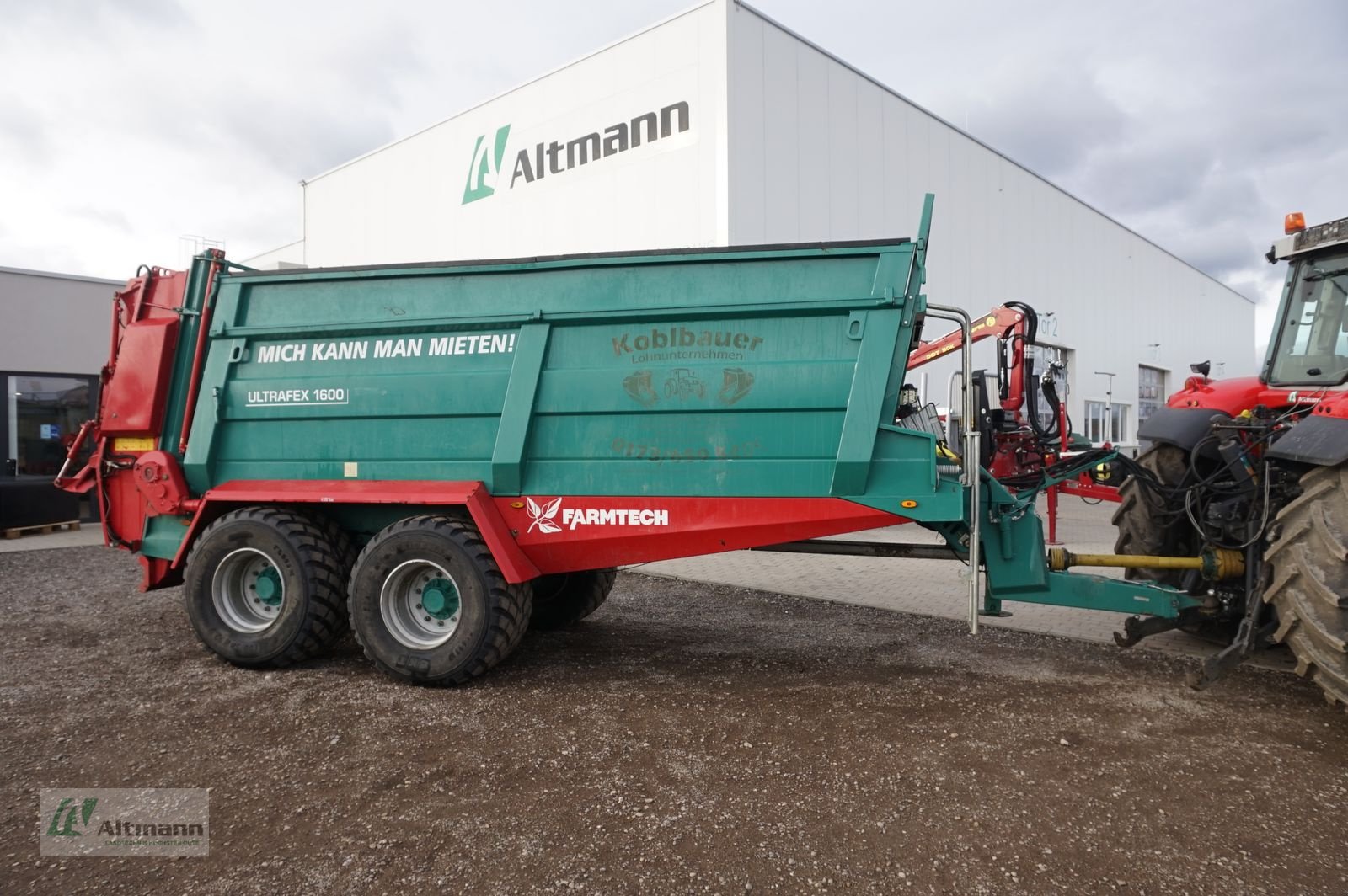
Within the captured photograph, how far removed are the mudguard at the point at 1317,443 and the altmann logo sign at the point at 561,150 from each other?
924cm

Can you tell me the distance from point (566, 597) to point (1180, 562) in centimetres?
394

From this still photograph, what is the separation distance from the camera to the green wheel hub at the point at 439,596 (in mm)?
4656

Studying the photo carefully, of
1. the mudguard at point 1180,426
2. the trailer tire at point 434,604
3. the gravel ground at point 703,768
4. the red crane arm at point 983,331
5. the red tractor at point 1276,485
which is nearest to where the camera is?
the gravel ground at point 703,768

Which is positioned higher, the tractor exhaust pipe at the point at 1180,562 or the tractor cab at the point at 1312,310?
the tractor cab at the point at 1312,310

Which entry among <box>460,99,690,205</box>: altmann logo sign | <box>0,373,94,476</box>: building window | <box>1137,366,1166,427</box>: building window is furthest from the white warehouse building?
<box>0,373,94,476</box>: building window

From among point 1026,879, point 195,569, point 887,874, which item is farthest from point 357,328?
point 1026,879

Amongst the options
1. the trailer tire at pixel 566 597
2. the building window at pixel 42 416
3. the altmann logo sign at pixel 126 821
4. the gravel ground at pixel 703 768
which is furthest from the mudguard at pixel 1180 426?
the building window at pixel 42 416

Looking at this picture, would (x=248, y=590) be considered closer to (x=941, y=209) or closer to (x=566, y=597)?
(x=566, y=597)

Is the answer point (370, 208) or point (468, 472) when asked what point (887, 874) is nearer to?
point (468, 472)

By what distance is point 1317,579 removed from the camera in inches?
142

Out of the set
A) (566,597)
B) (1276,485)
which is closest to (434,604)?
(566,597)

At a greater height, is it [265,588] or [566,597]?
[265,588]

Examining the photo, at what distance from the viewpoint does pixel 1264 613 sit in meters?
4.14

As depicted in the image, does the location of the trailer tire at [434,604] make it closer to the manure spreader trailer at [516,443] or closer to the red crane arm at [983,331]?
the manure spreader trailer at [516,443]
